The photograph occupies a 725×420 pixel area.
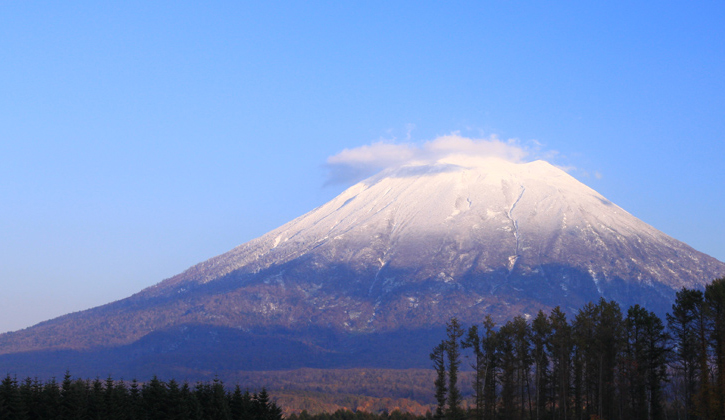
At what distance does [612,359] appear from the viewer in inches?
2504

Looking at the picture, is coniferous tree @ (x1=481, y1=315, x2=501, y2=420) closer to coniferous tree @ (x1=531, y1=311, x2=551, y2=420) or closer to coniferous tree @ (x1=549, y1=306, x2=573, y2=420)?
coniferous tree @ (x1=531, y1=311, x2=551, y2=420)

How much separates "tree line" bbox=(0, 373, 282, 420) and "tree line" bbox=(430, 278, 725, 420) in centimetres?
1935

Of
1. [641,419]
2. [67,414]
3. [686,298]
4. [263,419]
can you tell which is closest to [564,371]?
[641,419]

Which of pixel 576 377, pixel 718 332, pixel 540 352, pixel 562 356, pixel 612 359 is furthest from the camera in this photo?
pixel 540 352

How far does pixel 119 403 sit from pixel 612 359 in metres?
40.9

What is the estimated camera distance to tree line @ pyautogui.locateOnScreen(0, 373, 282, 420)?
59.2 metres

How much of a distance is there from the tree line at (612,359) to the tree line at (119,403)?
19354mm

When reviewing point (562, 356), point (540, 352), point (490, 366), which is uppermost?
point (540, 352)

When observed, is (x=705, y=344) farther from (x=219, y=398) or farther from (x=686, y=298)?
(x=219, y=398)

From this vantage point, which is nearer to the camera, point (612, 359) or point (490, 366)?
point (612, 359)

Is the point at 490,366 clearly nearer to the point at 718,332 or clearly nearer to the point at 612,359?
the point at 612,359

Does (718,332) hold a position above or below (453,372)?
above

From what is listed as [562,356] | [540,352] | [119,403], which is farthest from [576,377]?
[119,403]

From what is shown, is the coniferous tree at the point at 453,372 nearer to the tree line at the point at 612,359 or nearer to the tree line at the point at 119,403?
the tree line at the point at 612,359
